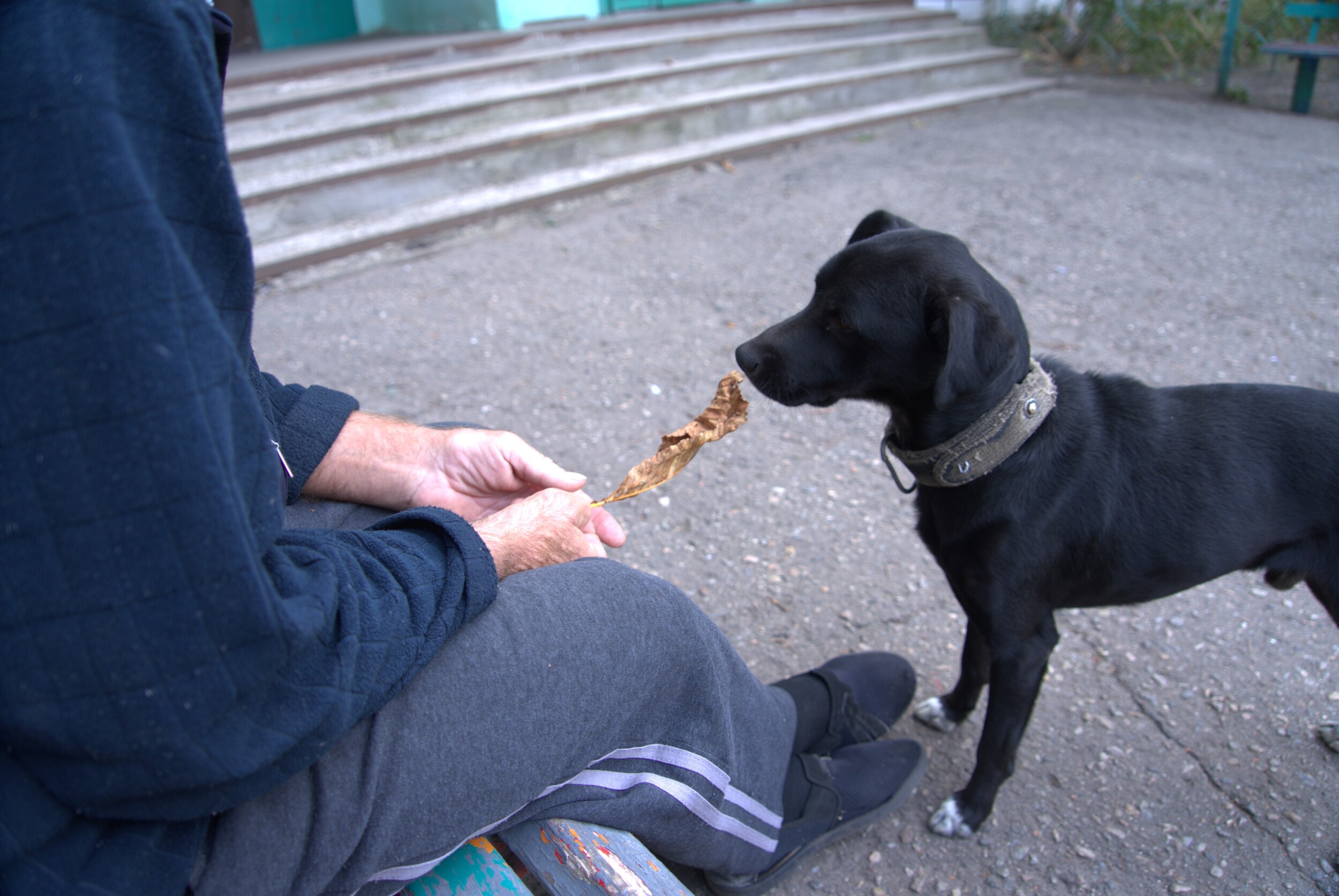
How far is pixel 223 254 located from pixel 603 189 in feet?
17.3

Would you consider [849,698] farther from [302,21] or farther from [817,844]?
[302,21]

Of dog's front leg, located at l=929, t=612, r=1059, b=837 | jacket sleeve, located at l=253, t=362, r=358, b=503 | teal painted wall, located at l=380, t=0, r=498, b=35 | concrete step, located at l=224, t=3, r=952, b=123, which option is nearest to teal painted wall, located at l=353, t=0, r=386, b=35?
teal painted wall, located at l=380, t=0, r=498, b=35

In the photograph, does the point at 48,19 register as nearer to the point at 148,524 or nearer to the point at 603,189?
the point at 148,524

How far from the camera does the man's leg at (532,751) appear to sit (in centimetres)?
102

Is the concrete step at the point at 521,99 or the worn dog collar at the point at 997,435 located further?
the concrete step at the point at 521,99

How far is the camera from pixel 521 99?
20.5 feet

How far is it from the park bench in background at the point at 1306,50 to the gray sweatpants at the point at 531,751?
29.9 ft

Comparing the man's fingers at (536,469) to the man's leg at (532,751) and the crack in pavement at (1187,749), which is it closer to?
the man's leg at (532,751)

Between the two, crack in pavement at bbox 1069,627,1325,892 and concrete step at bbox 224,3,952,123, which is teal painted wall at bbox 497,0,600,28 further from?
crack in pavement at bbox 1069,627,1325,892

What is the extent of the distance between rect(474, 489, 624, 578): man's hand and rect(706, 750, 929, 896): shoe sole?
79cm

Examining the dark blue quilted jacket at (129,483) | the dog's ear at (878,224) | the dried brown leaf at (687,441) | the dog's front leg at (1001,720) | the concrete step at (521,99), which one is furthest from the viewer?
the concrete step at (521,99)

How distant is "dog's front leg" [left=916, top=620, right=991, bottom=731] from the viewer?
7.30ft

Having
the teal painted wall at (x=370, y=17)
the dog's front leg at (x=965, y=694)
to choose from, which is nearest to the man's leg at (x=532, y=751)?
the dog's front leg at (x=965, y=694)

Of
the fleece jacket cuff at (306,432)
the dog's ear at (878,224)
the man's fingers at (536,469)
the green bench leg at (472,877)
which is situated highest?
the dog's ear at (878,224)
